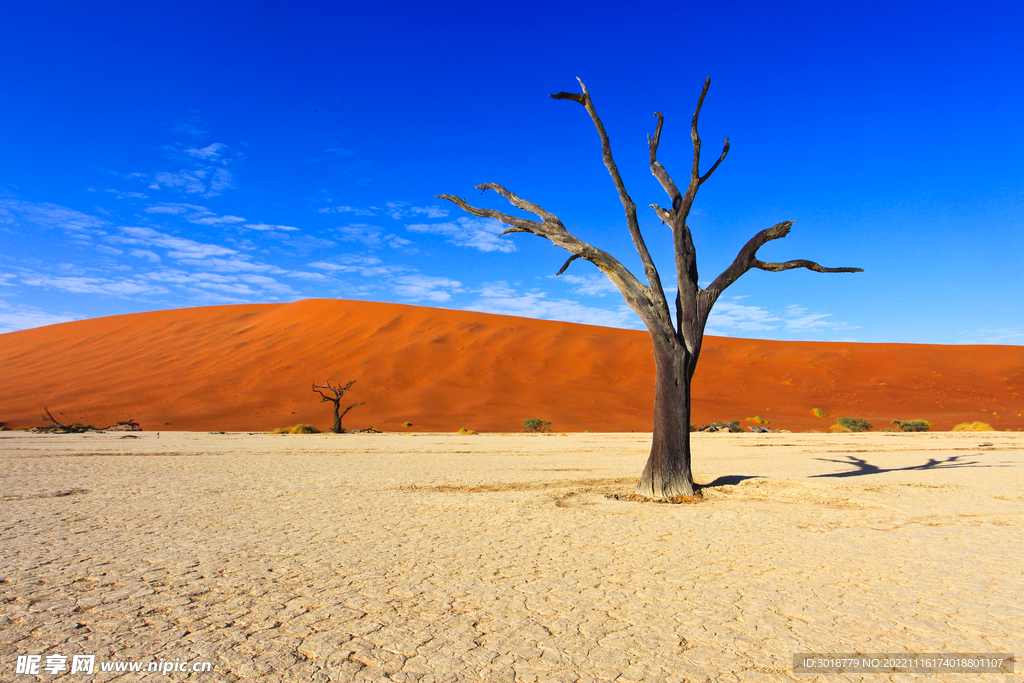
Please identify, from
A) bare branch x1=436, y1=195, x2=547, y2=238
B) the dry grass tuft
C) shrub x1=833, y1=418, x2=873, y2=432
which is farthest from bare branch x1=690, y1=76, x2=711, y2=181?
shrub x1=833, y1=418, x2=873, y2=432

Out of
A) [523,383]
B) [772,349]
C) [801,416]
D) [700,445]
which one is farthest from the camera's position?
[772,349]

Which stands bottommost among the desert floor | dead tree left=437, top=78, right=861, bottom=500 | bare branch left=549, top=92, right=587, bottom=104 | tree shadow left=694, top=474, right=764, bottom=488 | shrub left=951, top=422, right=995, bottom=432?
the desert floor

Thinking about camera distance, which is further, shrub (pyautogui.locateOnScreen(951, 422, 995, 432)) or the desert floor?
shrub (pyautogui.locateOnScreen(951, 422, 995, 432))

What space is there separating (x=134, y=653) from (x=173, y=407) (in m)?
33.1

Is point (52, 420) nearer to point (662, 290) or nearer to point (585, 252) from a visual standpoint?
point (585, 252)

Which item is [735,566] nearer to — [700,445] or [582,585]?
[582,585]

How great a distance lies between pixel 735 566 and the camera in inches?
171

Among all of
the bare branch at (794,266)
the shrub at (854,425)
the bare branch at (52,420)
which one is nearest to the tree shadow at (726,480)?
the bare branch at (794,266)

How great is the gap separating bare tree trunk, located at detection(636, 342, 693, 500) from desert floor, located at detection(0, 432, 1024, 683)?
1.70 feet

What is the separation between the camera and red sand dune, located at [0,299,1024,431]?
29.6 m

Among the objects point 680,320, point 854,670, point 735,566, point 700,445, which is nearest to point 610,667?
point 854,670

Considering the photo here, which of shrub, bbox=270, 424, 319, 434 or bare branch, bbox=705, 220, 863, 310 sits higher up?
bare branch, bbox=705, 220, 863, 310

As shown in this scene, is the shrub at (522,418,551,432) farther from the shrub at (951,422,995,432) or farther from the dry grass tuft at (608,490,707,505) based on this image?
the dry grass tuft at (608,490,707,505)

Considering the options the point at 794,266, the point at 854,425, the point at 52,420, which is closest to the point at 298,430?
the point at 52,420
